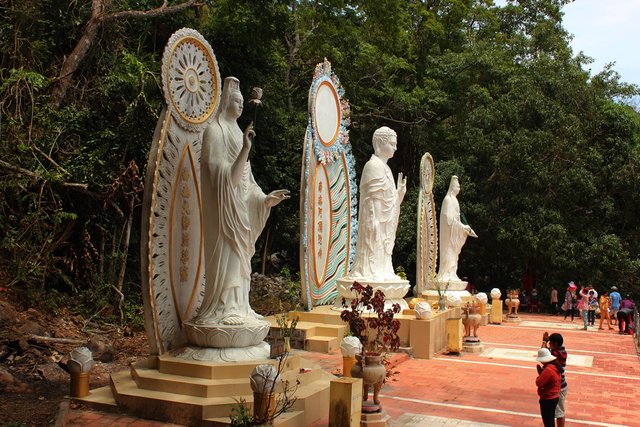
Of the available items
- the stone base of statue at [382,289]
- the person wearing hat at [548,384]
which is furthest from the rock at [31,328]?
the person wearing hat at [548,384]

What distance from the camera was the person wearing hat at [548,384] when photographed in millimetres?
5727

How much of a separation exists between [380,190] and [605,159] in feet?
38.0

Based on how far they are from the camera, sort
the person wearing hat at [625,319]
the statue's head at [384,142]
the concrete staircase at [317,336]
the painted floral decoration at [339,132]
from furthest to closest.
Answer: the person wearing hat at [625,319]
the statue's head at [384,142]
the painted floral decoration at [339,132]
the concrete staircase at [317,336]

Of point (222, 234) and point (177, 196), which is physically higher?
point (177, 196)

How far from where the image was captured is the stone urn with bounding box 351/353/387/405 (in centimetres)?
625

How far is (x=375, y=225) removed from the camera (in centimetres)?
1162

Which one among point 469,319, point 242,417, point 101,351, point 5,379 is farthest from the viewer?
point 469,319

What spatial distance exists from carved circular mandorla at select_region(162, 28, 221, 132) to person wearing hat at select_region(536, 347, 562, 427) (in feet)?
14.9

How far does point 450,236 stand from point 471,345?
5.06 meters

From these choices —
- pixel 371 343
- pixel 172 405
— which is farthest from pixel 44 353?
pixel 371 343

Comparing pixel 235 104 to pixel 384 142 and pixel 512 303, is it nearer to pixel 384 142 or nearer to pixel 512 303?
pixel 384 142

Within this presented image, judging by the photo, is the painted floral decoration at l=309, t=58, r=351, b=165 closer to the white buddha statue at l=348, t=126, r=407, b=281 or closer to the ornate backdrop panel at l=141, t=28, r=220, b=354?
the white buddha statue at l=348, t=126, r=407, b=281

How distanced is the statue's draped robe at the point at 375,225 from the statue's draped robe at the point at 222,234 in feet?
16.1

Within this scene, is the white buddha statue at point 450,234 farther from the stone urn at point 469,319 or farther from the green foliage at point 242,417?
the green foliage at point 242,417
